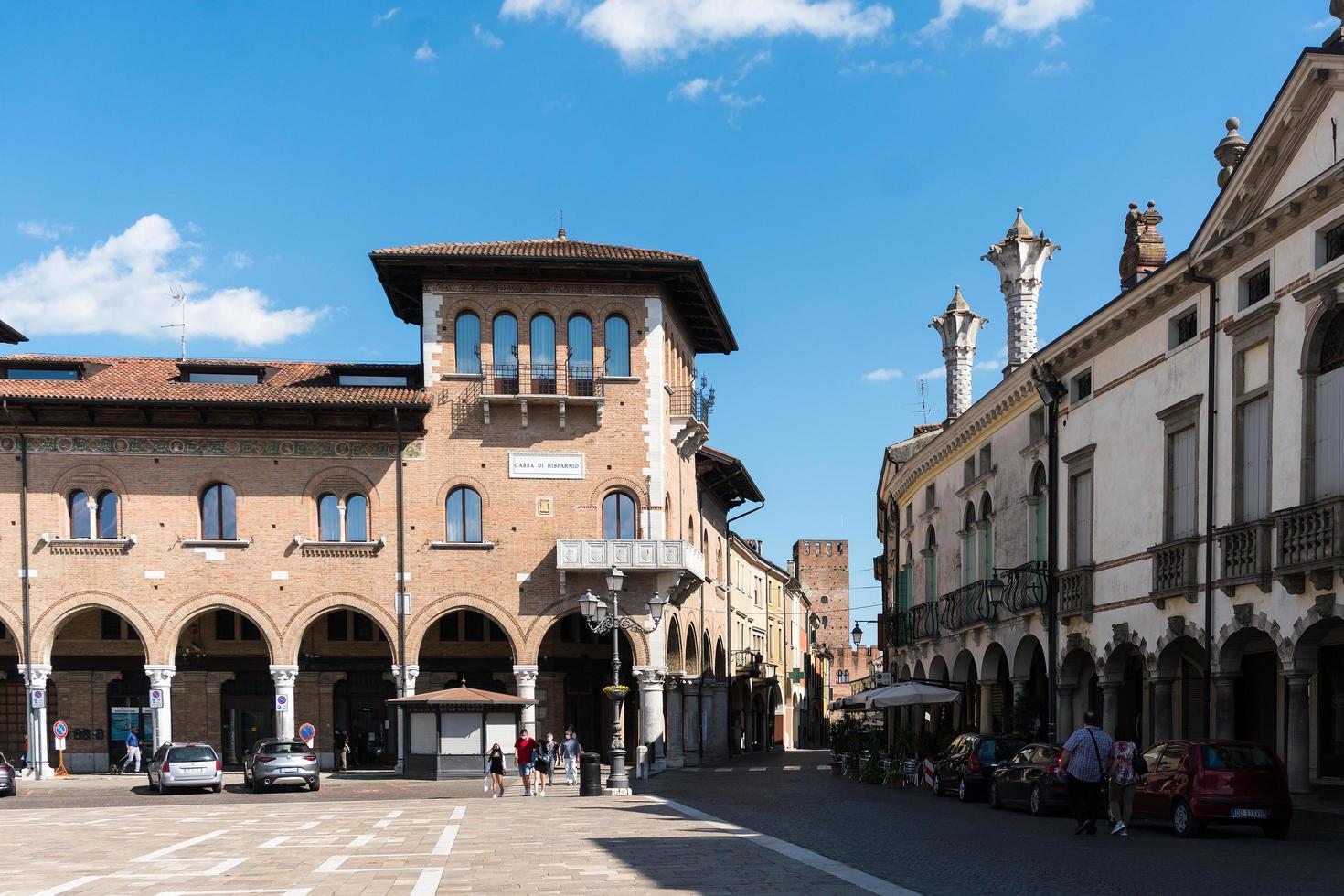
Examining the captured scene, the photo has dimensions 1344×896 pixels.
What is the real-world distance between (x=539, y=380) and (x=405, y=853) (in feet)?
84.2

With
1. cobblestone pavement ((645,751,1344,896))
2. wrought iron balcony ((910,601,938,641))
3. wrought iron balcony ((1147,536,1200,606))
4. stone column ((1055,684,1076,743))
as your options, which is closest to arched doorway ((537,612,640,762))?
wrought iron balcony ((910,601,938,641))

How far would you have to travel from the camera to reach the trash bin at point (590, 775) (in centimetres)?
3134

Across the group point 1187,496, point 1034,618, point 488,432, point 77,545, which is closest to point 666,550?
point 488,432

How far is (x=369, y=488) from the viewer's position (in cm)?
4197

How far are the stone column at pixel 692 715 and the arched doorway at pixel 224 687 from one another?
552 inches

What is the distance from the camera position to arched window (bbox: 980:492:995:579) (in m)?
35.8

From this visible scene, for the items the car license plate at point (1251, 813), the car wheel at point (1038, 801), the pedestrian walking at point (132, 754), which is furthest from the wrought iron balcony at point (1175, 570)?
the pedestrian walking at point (132, 754)

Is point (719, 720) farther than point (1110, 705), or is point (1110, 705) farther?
point (719, 720)

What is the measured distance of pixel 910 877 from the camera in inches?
560

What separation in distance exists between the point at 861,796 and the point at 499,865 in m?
15.8

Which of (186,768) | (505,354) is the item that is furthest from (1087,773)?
(505,354)

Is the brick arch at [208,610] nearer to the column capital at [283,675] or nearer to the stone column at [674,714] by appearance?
the column capital at [283,675]

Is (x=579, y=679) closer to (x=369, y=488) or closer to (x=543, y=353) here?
(x=369, y=488)

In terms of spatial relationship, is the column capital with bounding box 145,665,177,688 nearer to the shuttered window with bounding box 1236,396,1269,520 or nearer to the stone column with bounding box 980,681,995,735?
the stone column with bounding box 980,681,995,735
